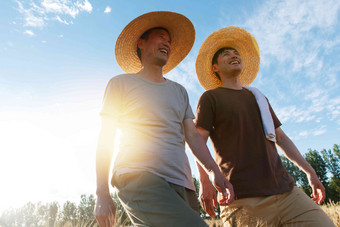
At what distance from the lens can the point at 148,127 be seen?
6.95 feet

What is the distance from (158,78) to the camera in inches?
107

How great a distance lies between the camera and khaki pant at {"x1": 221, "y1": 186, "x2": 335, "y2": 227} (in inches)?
105

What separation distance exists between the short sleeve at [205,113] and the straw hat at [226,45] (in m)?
1.01

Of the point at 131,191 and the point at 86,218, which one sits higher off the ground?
the point at 131,191

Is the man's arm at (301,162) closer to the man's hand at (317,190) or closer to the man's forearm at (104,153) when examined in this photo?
the man's hand at (317,190)

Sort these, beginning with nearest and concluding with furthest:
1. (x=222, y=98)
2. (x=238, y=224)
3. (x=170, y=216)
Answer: (x=170, y=216), (x=238, y=224), (x=222, y=98)

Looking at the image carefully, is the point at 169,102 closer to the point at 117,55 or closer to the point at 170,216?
the point at 170,216

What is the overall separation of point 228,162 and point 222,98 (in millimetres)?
868

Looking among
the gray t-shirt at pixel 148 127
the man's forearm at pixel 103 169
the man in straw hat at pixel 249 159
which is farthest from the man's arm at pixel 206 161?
the man's forearm at pixel 103 169

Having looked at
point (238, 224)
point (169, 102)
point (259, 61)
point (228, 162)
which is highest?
point (259, 61)

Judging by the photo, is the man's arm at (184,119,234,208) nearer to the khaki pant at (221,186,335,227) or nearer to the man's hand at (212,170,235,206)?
the man's hand at (212,170,235,206)

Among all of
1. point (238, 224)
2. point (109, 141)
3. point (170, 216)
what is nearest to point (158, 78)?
point (109, 141)

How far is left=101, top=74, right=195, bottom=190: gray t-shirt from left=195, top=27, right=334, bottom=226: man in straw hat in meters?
0.82

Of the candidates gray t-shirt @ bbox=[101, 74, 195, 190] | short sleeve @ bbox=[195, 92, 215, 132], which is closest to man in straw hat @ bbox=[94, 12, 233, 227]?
gray t-shirt @ bbox=[101, 74, 195, 190]
